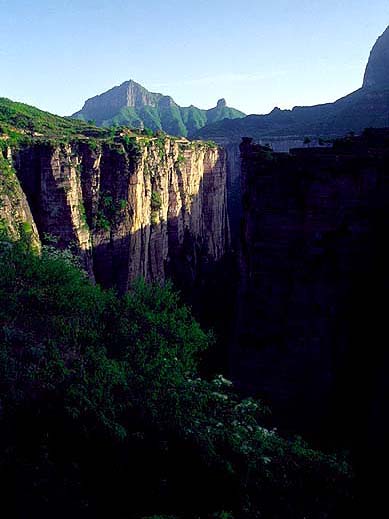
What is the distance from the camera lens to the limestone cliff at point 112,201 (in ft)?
127

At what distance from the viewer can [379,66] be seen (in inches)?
5965

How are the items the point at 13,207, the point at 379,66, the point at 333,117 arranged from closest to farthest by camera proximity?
1. the point at 13,207
2. the point at 333,117
3. the point at 379,66

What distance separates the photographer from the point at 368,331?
22.2 metres

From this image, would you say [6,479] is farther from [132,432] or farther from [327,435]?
[327,435]

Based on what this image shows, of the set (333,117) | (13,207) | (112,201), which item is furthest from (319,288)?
(333,117)

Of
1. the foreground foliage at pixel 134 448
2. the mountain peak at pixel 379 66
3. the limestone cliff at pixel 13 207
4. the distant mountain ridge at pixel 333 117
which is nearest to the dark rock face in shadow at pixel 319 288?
the foreground foliage at pixel 134 448

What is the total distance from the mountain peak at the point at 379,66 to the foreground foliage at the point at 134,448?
14945cm

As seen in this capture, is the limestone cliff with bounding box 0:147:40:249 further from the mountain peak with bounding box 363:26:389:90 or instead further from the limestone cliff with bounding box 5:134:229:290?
the mountain peak with bounding box 363:26:389:90

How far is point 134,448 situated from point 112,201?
31.3m

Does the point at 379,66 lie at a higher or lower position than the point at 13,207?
higher

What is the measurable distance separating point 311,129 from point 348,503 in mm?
107122

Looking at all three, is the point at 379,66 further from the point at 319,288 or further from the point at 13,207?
the point at 319,288

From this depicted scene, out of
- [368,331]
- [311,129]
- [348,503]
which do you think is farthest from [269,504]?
[311,129]

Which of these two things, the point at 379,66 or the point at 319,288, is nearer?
the point at 319,288
